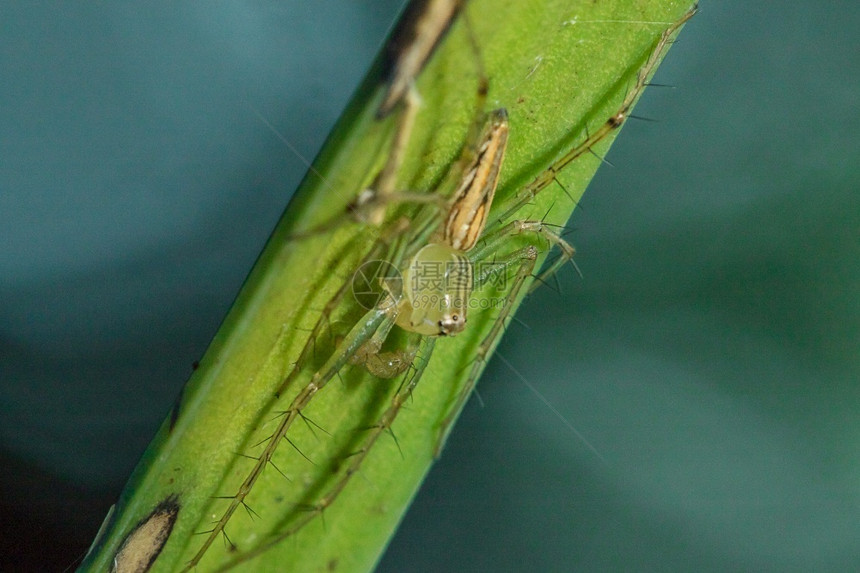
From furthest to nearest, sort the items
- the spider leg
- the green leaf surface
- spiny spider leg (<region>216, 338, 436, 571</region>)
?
the spider leg
spiny spider leg (<region>216, 338, 436, 571</region>)
the green leaf surface

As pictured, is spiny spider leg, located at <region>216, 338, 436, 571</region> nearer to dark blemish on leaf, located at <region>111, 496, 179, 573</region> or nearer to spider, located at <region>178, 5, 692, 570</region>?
spider, located at <region>178, 5, 692, 570</region>

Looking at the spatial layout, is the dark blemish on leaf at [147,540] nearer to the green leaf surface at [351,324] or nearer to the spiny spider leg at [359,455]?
the green leaf surface at [351,324]

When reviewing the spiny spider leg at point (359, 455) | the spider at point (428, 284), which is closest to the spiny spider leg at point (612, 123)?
the spider at point (428, 284)

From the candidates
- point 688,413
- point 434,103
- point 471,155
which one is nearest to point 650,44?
point 471,155

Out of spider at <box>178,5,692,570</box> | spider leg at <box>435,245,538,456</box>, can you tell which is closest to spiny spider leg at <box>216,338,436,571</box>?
spider at <box>178,5,692,570</box>

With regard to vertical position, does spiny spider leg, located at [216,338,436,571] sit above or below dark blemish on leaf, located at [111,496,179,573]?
above

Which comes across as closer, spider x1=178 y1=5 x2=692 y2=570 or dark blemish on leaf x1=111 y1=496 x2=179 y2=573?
dark blemish on leaf x1=111 y1=496 x2=179 y2=573

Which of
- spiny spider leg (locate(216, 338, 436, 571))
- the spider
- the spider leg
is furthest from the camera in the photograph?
the spider leg

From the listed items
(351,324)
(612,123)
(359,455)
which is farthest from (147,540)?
(612,123)
